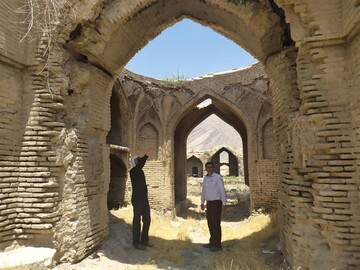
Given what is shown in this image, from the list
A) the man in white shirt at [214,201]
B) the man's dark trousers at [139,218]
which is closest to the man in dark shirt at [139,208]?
the man's dark trousers at [139,218]

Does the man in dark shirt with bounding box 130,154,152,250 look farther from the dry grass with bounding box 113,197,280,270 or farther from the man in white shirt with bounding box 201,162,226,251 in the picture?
the man in white shirt with bounding box 201,162,226,251

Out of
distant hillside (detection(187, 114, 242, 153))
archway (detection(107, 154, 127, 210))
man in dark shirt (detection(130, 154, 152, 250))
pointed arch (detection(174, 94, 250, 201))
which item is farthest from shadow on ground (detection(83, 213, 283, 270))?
distant hillside (detection(187, 114, 242, 153))

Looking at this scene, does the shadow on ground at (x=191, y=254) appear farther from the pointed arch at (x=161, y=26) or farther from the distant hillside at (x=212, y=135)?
the distant hillside at (x=212, y=135)

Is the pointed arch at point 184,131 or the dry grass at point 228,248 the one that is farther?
the pointed arch at point 184,131

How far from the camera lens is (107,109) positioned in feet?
23.5

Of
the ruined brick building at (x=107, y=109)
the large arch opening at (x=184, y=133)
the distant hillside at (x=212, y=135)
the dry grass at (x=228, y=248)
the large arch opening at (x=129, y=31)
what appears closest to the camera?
the ruined brick building at (x=107, y=109)

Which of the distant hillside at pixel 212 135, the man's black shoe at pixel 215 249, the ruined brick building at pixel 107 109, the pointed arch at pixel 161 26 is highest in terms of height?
the distant hillside at pixel 212 135

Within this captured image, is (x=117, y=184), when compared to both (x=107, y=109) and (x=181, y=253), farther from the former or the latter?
(x=181, y=253)

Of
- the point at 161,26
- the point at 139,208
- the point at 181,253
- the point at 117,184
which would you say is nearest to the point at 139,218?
the point at 139,208

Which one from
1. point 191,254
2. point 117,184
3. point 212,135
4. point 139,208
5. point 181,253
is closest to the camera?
point 191,254

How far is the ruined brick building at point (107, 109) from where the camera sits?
4176 mm

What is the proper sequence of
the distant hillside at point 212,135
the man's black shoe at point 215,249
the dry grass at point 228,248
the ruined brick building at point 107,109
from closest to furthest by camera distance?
the ruined brick building at point 107,109, the dry grass at point 228,248, the man's black shoe at point 215,249, the distant hillside at point 212,135

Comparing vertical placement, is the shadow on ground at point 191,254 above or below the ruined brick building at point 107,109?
below

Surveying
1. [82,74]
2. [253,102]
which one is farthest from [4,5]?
[253,102]
